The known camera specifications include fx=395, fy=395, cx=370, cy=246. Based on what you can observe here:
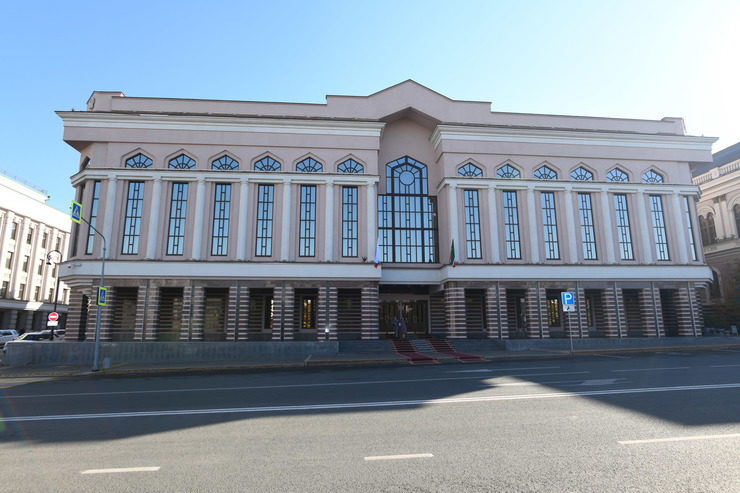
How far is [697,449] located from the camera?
584 cm

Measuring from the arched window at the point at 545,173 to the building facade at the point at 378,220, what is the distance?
0.55ft

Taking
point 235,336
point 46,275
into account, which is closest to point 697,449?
point 235,336

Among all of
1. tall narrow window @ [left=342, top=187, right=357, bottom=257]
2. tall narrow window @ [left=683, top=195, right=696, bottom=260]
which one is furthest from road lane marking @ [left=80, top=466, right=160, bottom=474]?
tall narrow window @ [left=683, top=195, right=696, bottom=260]

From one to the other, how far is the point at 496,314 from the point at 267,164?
65.9ft

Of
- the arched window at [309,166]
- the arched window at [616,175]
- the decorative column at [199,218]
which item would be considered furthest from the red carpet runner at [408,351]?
the arched window at [616,175]

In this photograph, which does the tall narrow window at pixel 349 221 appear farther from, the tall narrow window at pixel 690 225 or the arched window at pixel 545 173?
the tall narrow window at pixel 690 225

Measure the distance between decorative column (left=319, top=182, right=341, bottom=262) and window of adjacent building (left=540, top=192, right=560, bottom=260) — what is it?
16.3 metres

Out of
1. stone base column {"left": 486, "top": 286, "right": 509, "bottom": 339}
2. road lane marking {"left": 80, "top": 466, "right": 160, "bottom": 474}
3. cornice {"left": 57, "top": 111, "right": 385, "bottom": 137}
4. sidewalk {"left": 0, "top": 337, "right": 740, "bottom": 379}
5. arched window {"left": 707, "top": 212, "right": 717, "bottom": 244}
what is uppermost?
cornice {"left": 57, "top": 111, "right": 385, "bottom": 137}

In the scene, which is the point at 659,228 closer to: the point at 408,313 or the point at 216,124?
the point at 408,313

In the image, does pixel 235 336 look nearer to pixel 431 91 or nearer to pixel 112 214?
pixel 112 214

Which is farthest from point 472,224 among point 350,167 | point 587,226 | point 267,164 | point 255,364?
point 255,364

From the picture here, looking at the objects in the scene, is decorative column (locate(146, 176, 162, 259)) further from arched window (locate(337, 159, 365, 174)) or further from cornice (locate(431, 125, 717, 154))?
cornice (locate(431, 125, 717, 154))

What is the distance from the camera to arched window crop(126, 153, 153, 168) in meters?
28.4

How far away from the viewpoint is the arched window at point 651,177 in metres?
32.2
